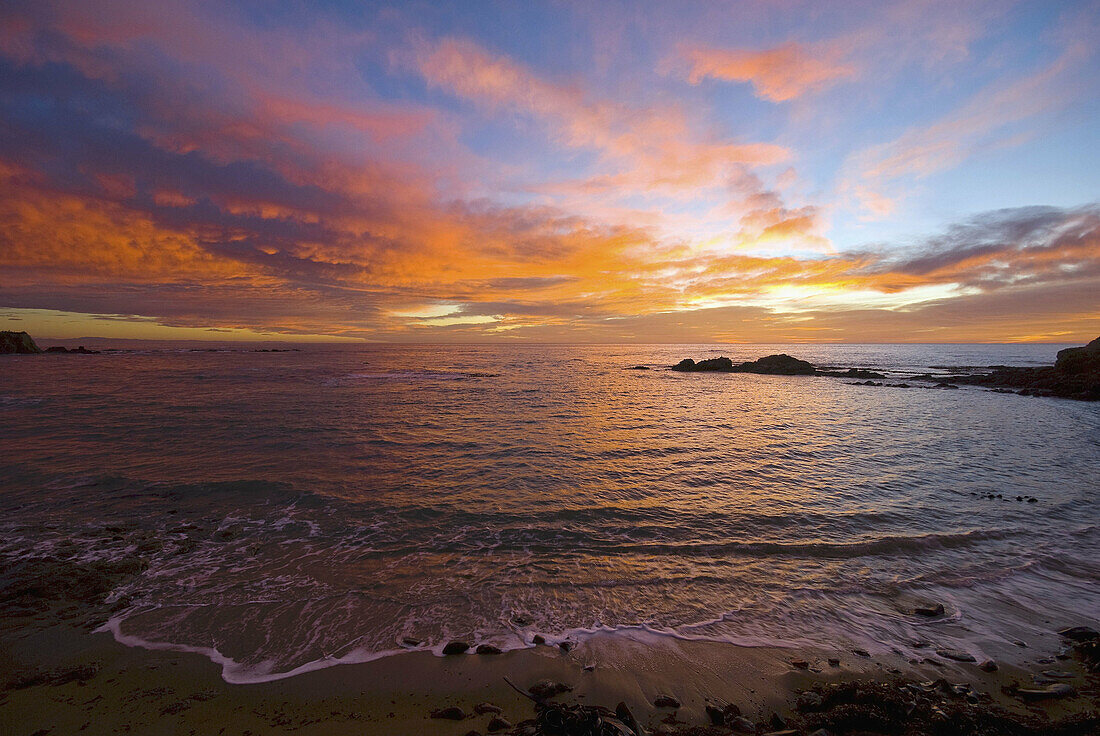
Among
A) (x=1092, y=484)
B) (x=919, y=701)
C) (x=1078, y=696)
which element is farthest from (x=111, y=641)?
(x=1092, y=484)

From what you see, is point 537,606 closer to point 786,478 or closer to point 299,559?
point 299,559

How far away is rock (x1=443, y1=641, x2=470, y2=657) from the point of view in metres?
5.76

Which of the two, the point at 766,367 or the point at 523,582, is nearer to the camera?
the point at 523,582

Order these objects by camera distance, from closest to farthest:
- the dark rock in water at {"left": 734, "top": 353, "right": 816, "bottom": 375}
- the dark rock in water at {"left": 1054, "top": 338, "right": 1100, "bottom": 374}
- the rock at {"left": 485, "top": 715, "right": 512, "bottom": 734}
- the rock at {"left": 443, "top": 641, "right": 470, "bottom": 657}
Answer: the rock at {"left": 485, "top": 715, "right": 512, "bottom": 734}
the rock at {"left": 443, "top": 641, "right": 470, "bottom": 657}
the dark rock in water at {"left": 1054, "top": 338, "right": 1100, "bottom": 374}
the dark rock in water at {"left": 734, "top": 353, "right": 816, "bottom": 375}

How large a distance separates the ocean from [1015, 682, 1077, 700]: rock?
86 centimetres

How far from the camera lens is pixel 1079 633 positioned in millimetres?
6273

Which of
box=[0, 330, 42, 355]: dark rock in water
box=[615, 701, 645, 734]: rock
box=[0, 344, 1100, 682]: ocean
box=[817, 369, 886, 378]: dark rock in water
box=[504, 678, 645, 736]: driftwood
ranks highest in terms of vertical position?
box=[0, 330, 42, 355]: dark rock in water

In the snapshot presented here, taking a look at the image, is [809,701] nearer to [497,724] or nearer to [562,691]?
[562,691]

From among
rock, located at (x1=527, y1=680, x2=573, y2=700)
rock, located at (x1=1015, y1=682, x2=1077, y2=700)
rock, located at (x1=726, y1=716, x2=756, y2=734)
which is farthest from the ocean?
rock, located at (x1=726, y1=716, x2=756, y2=734)

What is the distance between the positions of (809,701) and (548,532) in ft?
19.8

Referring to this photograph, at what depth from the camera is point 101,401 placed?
28719 millimetres

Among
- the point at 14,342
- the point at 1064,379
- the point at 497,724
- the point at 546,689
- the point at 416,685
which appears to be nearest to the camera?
the point at 497,724

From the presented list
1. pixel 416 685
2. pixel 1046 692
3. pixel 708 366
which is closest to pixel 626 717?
pixel 416 685

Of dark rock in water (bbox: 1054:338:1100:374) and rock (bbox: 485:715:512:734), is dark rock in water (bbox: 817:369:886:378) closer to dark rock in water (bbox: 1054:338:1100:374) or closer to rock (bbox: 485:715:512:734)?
dark rock in water (bbox: 1054:338:1100:374)
